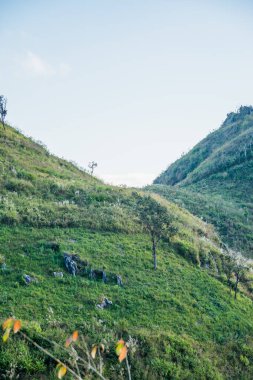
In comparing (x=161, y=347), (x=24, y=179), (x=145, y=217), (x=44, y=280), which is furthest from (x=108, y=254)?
(x=24, y=179)

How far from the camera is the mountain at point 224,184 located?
54.0 m

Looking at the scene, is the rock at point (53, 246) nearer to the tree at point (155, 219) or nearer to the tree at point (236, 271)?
the tree at point (155, 219)

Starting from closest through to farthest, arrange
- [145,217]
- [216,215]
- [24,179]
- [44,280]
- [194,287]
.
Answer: [44,280] → [194,287] → [145,217] → [24,179] → [216,215]

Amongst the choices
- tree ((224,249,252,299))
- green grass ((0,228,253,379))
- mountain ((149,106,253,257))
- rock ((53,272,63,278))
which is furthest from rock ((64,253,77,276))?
mountain ((149,106,253,257))

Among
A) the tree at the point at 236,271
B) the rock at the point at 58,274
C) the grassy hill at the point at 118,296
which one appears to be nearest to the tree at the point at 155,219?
the grassy hill at the point at 118,296

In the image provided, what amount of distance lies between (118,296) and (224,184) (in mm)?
68965

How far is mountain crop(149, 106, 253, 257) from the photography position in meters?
54.0

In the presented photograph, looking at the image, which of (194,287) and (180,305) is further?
(194,287)

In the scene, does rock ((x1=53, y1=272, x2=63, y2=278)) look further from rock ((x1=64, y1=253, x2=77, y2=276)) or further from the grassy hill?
rock ((x1=64, y1=253, x2=77, y2=276))

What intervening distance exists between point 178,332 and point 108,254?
9.12m

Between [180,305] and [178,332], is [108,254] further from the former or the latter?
[178,332]

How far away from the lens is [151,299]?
69.3 feet

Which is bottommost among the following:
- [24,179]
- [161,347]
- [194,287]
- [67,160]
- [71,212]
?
[161,347]

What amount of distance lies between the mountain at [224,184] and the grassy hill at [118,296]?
20.7 m
